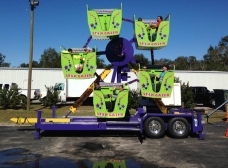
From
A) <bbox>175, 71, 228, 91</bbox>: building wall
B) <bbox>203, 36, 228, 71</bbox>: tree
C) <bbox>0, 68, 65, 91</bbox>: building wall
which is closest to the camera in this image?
<bbox>0, 68, 65, 91</bbox>: building wall

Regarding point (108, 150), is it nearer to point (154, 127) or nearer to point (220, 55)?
point (154, 127)

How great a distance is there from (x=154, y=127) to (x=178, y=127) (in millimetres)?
978

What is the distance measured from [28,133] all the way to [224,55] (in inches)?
2507

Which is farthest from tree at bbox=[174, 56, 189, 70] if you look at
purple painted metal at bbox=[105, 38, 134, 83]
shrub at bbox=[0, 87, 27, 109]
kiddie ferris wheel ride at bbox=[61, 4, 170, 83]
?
kiddie ferris wheel ride at bbox=[61, 4, 170, 83]

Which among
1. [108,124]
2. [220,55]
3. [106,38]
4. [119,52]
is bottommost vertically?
[108,124]

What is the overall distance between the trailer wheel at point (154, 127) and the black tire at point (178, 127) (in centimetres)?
34

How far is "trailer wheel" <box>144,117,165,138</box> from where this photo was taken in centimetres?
1066

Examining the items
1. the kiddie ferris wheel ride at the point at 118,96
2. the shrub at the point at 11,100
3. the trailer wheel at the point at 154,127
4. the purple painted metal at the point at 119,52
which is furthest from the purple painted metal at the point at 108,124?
the shrub at the point at 11,100

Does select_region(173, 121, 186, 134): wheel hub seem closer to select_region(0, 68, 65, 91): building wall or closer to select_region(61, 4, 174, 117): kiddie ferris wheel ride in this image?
select_region(61, 4, 174, 117): kiddie ferris wheel ride

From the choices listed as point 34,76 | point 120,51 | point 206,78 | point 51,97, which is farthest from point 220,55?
point 120,51

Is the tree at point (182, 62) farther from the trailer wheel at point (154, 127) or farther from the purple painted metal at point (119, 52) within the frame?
the trailer wheel at point (154, 127)

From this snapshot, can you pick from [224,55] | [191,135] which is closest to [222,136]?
[191,135]

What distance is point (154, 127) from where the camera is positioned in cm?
1076

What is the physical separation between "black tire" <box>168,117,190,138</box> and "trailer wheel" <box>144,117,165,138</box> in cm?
34
